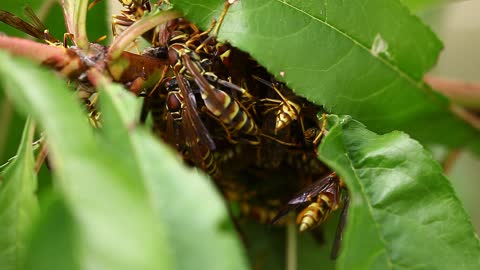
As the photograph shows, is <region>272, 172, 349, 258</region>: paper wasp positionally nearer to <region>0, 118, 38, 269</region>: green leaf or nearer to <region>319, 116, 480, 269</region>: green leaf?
<region>319, 116, 480, 269</region>: green leaf

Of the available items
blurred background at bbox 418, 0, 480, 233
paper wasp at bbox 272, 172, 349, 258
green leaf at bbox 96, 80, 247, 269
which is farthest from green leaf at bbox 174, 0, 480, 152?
blurred background at bbox 418, 0, 480, 233

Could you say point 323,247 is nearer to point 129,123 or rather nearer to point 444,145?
point 444,145

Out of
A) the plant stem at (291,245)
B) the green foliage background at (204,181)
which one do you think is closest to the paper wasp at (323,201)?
the green foliage background at (204,181)

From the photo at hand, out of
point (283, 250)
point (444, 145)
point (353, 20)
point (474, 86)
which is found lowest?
point (283, 250)

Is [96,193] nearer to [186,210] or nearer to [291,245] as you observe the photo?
[186,210]

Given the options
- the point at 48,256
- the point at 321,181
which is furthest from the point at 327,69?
the point at 48,256

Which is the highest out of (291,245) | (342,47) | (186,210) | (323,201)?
(342,47)

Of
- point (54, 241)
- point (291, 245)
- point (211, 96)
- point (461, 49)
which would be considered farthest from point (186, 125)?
point (461, 49)
